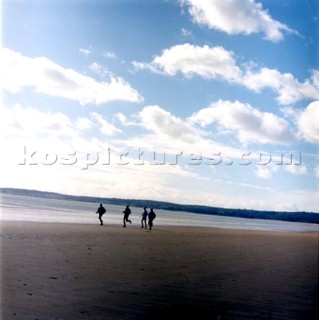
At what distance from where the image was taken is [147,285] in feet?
33.4

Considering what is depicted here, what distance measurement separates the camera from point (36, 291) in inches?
347

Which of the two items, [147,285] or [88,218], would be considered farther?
[88,218]

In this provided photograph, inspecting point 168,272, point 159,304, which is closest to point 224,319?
point 159,304

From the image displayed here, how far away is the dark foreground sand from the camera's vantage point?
791cm

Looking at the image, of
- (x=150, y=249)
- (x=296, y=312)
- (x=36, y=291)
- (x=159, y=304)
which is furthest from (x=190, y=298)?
(x=150, y=249)

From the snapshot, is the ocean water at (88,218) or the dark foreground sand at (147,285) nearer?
the dark foreground sand at (147,285)

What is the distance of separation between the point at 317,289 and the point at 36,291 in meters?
6.57

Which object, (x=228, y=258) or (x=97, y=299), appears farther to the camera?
(x=228, y=258)

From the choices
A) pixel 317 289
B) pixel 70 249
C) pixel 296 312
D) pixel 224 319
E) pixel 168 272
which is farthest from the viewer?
pixel 70 249

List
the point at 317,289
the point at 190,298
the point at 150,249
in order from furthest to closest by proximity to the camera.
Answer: the point at 150,249 < the point at 317,289 < the point at 190,298

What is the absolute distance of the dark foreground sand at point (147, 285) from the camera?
311 inches

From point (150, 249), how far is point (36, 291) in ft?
30.9

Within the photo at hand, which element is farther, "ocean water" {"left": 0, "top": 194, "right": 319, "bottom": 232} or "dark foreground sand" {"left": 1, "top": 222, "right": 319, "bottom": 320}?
"ocean water" {"left": 0, "top": 194, "right": 319, "bottom": 232}

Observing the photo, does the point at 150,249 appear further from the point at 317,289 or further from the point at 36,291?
the point at 36,291
